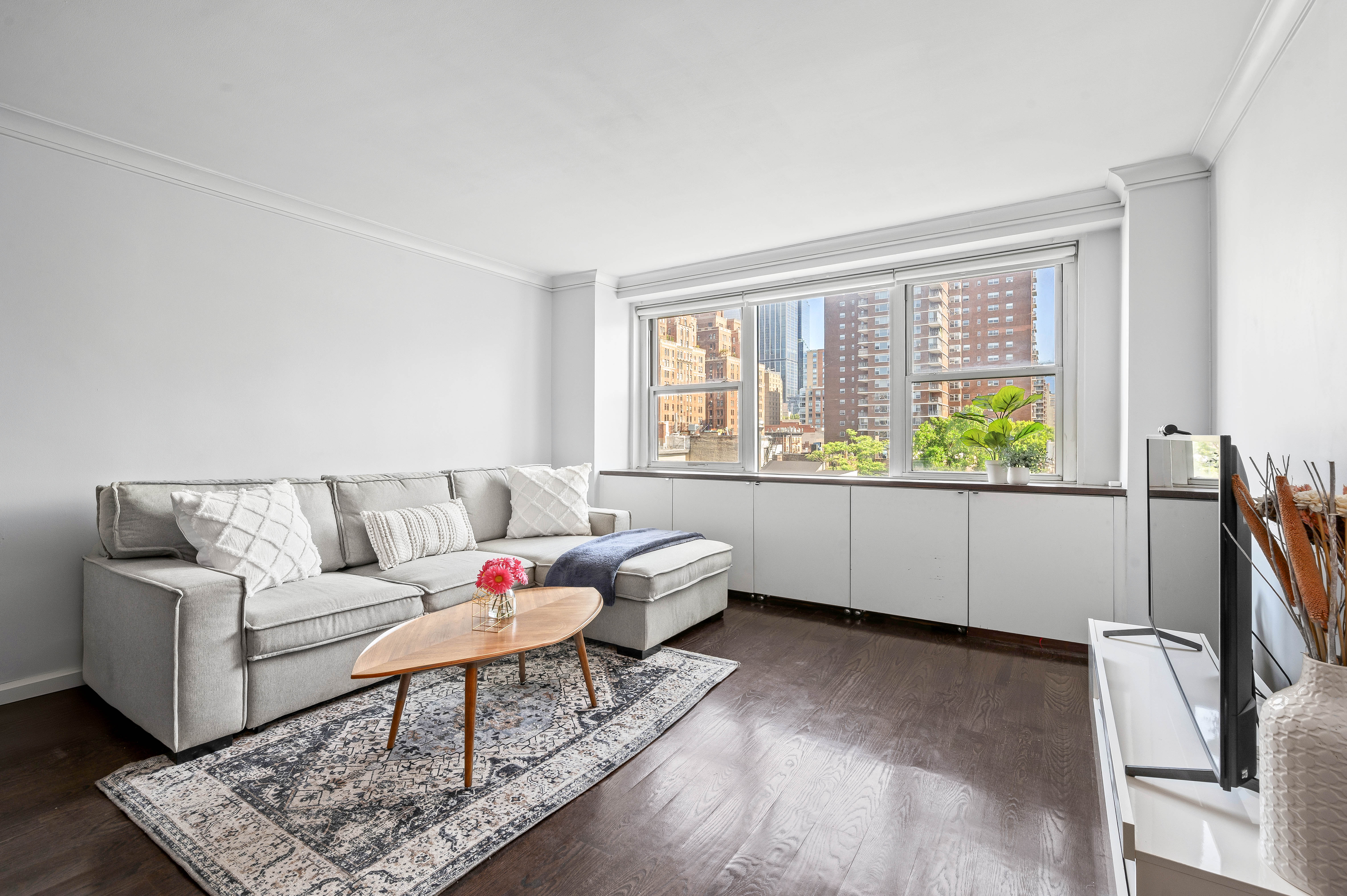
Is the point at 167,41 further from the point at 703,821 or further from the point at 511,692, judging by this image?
the point at 703,821

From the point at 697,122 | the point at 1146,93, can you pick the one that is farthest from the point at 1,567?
the point at 1146,93

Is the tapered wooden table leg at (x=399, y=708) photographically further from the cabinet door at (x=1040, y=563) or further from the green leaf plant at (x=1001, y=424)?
the green leaf plant at (x=1001, y=424)

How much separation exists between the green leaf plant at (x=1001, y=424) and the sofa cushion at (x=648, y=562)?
5.56 ft

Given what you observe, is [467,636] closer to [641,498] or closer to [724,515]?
[724,515]

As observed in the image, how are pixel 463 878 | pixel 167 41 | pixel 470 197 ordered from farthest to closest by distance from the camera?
pixel 470 197 < pixel 167 41 < pixel 463 878

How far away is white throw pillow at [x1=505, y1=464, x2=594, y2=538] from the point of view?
4.21 m

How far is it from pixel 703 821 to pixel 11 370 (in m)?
3.28

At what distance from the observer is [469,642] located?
88.0 inches

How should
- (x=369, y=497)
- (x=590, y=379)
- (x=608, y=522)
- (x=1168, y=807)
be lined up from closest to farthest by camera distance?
1. (x=1168, y=807)
2. (x=369, y=497)
3. (x=608, y=522)
4. (x=590, y=379)

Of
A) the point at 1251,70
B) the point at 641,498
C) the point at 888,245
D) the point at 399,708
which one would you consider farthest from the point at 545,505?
the point at 1251,70

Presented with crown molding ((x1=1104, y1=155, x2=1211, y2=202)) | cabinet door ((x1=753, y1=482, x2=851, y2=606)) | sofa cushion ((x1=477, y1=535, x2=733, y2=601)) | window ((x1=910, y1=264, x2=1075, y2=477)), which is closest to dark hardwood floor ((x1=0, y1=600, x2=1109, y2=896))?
sofa cushion ((x1=477, y1=535, x2=733, y2=601))

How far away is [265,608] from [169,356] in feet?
4.96

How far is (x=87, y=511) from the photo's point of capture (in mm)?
2842

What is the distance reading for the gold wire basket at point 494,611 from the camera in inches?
95.9
